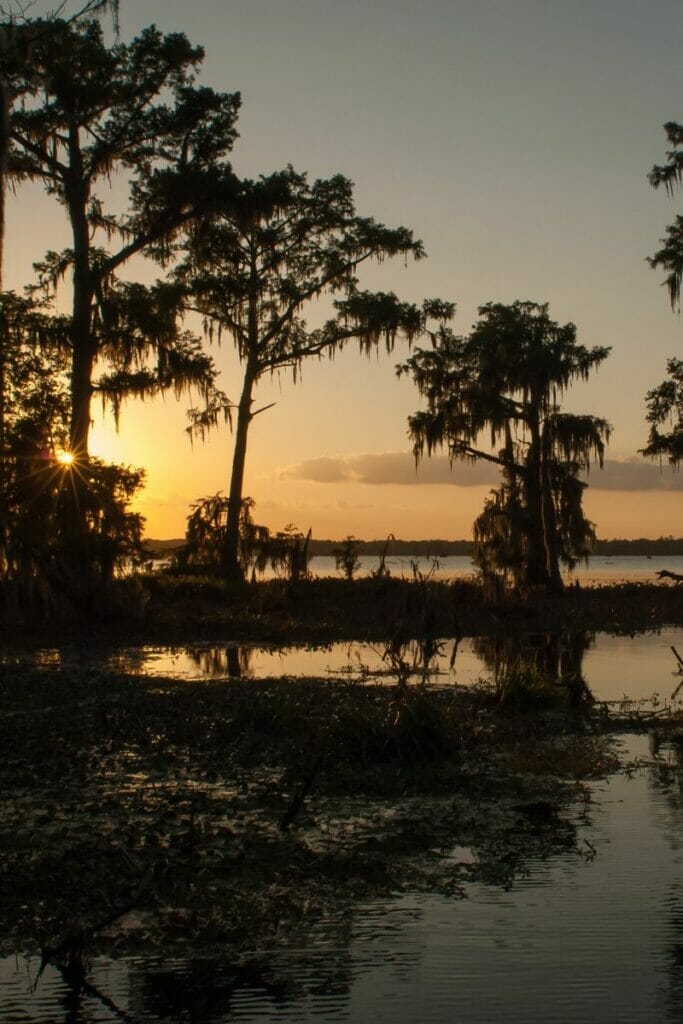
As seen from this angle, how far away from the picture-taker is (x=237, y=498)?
121 ft

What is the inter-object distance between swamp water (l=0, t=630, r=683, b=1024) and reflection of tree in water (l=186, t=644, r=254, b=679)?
39.4 feet

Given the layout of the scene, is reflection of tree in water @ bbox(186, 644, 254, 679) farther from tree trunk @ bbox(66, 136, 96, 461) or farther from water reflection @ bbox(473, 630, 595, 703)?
tree trunk @ bbox(66, 136, 96, 461)

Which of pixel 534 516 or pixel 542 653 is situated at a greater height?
pixel 534 516

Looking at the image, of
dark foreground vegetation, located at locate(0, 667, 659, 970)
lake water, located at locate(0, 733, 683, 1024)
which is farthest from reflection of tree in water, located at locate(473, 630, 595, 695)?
lake water, located at locate(0, 733, 683, 1024)

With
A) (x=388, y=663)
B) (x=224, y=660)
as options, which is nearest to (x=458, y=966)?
(x=388, y=663)

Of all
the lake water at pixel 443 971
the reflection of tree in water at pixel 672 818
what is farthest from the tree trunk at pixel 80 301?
the lake water at pixel 443 971

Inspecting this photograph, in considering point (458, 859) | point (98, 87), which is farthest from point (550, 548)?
point (458, 859)

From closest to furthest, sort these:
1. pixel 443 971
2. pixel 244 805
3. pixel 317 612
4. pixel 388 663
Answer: pixel 443 971 → pixel 244 805 → pixel 388 663 → pixel 317 612

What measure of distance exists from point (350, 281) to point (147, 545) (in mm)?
14978

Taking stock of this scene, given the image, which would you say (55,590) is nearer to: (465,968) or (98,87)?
(98,87)

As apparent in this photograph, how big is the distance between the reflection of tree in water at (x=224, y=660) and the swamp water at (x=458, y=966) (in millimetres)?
12004

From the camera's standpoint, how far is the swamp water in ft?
19.5

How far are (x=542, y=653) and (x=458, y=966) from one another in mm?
18401

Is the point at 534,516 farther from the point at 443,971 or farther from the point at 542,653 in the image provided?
the point at 443,971
